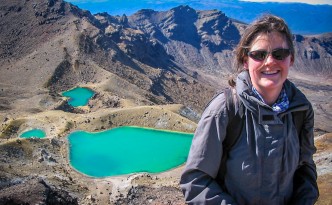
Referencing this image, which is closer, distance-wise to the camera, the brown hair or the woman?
the woman

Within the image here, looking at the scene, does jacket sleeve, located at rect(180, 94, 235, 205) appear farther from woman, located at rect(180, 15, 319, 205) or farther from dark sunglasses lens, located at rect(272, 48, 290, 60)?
dark sunglasses lens, located at rect(272, 48, 290, 60)

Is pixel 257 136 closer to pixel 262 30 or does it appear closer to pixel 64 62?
pixel 262 30

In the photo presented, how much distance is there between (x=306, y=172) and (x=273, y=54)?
7.49 feet

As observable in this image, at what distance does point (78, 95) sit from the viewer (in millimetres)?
98438

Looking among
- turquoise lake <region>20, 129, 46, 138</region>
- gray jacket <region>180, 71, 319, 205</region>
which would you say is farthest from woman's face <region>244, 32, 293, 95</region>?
turquoise lake <region>20, 129, 46, 138</region>

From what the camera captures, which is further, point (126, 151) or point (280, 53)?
point (126, 151)

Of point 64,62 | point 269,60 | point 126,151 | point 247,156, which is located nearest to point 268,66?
point 269,60

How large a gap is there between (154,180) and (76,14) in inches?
5016

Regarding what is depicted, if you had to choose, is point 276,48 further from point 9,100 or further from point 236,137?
point 9,100

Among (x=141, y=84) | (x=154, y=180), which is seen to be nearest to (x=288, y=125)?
(x=154, y=180)

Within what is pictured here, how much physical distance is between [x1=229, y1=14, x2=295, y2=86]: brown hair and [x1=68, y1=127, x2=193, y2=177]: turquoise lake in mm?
45629

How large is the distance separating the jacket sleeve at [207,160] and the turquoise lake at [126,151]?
45.4 m

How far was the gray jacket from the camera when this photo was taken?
5246mm

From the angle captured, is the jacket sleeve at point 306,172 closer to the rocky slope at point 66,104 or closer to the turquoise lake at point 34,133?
the rocky slope at point 66,104
